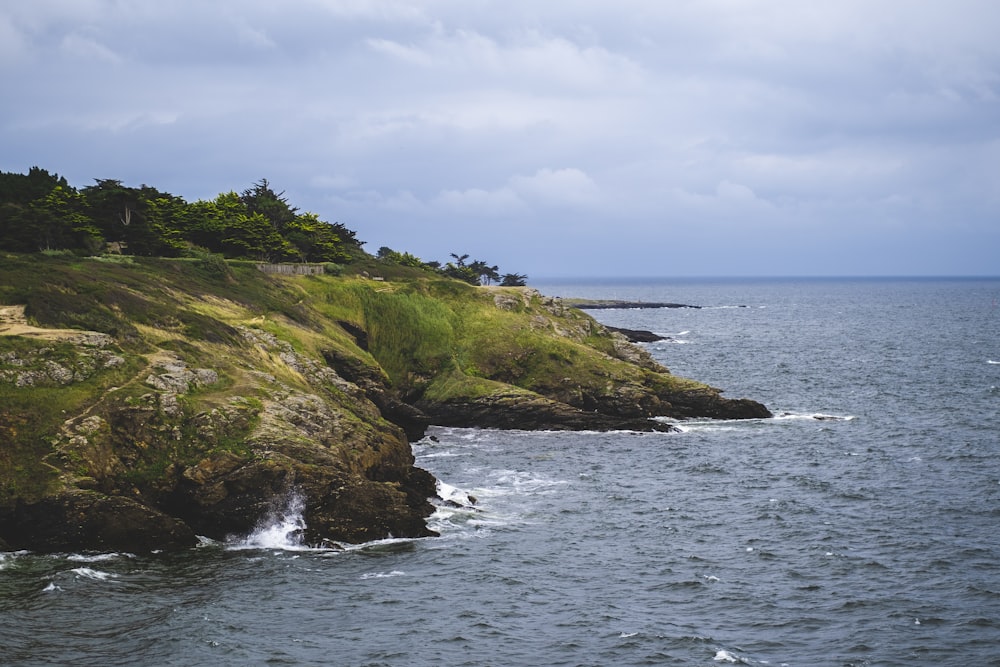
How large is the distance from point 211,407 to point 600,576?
72.8 ft

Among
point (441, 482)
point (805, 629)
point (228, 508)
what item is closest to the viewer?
point (805, 629)

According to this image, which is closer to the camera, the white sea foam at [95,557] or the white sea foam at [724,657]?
the white sea foam at [724,657]

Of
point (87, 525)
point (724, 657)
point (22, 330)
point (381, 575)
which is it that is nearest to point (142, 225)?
point (22, 330)

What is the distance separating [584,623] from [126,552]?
68.4 feet

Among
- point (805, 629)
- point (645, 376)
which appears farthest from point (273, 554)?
point (645, 376)

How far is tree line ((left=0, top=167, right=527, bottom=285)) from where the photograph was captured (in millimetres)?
76438

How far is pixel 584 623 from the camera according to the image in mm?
35344

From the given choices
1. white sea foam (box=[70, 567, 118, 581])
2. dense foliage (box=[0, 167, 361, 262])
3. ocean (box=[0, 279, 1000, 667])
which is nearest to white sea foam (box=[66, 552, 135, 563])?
ocean (box=[0, 279, 1000, 667])

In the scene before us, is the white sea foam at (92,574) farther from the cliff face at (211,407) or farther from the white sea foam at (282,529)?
the white sea foam at (282,529)

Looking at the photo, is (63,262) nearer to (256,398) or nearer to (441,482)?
(256,398)

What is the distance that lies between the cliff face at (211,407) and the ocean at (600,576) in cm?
180

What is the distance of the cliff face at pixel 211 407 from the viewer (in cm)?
4331

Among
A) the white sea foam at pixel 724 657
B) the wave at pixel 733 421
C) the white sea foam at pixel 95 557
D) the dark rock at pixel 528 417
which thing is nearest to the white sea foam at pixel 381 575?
the white sea foam at pixel 95 557

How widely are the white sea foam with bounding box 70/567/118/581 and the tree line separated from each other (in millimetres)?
44011
